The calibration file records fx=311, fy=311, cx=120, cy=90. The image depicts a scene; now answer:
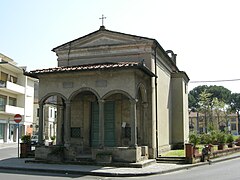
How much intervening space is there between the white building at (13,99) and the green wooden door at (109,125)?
2531 centimetres

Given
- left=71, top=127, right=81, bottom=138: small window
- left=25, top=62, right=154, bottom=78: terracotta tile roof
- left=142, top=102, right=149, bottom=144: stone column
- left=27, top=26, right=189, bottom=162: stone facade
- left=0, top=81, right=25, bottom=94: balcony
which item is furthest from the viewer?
left=0, top=81, right=25, bottom=94: balcony

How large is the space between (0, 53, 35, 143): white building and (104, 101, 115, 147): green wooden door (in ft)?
83.0

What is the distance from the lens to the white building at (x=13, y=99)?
42500 millimetres

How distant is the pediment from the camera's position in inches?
759

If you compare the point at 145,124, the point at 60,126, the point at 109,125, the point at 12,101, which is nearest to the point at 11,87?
the point at 12,101

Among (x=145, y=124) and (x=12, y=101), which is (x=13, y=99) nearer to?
(x=12, y=101)

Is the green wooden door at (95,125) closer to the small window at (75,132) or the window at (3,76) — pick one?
the small window at (75,132)

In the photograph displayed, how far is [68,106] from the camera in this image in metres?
17.5

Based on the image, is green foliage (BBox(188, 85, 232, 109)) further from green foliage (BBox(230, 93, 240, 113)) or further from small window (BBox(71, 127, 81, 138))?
small window (BBox(71, 127, 81, 138))

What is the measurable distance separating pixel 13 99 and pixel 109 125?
1246 inches

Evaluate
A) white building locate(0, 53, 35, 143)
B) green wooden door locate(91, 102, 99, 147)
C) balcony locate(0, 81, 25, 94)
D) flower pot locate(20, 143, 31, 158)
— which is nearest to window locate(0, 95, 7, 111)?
white building locate(0, 53, 35, 143)

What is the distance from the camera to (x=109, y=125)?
62.1 feet

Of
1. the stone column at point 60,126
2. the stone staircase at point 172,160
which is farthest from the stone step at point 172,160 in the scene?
the stone column at point 60,126

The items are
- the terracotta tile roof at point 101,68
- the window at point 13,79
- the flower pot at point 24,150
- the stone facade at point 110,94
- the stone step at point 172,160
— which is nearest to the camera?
the terracotta tile roof at point 101,68
